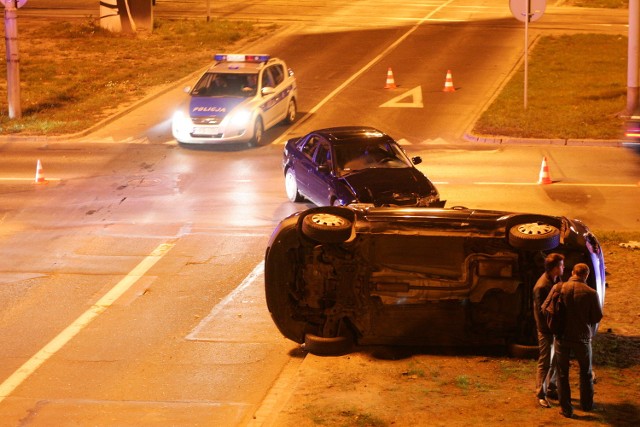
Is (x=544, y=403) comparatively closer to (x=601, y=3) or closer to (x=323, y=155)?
(x=323, y=155)

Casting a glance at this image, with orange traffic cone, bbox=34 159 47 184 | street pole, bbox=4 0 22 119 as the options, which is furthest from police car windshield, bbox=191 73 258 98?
orange traffic cone, bbox=34 159 47 184

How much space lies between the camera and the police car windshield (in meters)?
26.1

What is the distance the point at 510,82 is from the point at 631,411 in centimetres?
2420

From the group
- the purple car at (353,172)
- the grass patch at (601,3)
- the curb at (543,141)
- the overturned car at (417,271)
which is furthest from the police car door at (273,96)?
the grass patch at (601,3)

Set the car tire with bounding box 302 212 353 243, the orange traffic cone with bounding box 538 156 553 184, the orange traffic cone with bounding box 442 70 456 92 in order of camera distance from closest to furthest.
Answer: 1. the car tire with bounding box 302 212 353 243
2. the orange traffic cone with bounding box 538 156 553 184
3. the orange traffic cone with bounding box 442 70 456 92

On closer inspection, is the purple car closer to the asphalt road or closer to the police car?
the asphalt road

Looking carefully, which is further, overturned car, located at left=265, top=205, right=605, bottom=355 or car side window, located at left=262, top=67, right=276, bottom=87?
car side window, located at left=262, top=67, right=276, bottom=87

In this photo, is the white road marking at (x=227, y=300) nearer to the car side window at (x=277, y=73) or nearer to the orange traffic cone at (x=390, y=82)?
the car side window at (x=277, y=73)

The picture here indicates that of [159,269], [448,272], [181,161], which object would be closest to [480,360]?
[448,272]

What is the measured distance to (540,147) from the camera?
25.3 metres

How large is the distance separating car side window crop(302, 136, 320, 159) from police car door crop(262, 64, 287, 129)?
6.33 m

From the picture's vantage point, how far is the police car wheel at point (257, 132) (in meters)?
25.5

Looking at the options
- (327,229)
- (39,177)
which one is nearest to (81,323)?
(327,229)

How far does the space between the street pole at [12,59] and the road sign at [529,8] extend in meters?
12.4
